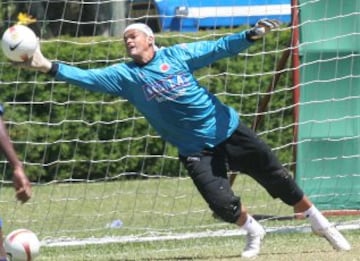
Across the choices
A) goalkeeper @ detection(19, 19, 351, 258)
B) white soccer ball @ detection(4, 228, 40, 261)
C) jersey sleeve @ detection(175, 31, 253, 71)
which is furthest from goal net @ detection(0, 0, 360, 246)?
white soccer ball @ detection(4, 228, 40, 261)

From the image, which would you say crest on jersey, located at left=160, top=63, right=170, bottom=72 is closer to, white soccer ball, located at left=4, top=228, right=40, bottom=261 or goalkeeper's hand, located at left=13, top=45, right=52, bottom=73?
goalkeeper's hand, located at left=13, top=45, right=52, bottom=73

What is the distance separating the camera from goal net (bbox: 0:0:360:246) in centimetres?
1107

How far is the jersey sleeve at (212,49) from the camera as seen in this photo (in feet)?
27.8

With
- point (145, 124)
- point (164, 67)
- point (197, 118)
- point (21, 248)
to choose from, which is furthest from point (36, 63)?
point (145, 124)

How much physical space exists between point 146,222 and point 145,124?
163 inches

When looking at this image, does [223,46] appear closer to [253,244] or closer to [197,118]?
[197,118]

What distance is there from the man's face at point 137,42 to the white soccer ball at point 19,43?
797 millimetres

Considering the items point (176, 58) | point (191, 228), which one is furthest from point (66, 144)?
point (176, 58)

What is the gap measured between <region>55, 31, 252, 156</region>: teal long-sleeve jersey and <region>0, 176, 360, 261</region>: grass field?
98 centimetres

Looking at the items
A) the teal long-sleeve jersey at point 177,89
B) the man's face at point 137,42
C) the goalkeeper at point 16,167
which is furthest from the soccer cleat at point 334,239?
the goalkeeper at point 16,167

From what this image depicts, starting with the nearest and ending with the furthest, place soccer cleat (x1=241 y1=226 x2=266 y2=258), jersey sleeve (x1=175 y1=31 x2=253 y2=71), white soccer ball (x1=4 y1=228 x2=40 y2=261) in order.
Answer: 1. white soccer ball (x1=4 y1=228 x2=40 y2=261)
2. jersey sleeve (x1=175 y1=31 x2=253 y2=71)
3. soccer cleat (x1=241 y1=226 x2=266 y2=258)

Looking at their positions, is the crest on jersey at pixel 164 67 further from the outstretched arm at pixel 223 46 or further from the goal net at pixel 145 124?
the goal net at pixel 145 124

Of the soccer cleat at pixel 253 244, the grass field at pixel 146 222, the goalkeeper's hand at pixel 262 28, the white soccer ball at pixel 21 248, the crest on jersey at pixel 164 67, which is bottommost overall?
the grass field at pixel 146 222

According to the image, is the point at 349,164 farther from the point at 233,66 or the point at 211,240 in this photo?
the point at 233,66
